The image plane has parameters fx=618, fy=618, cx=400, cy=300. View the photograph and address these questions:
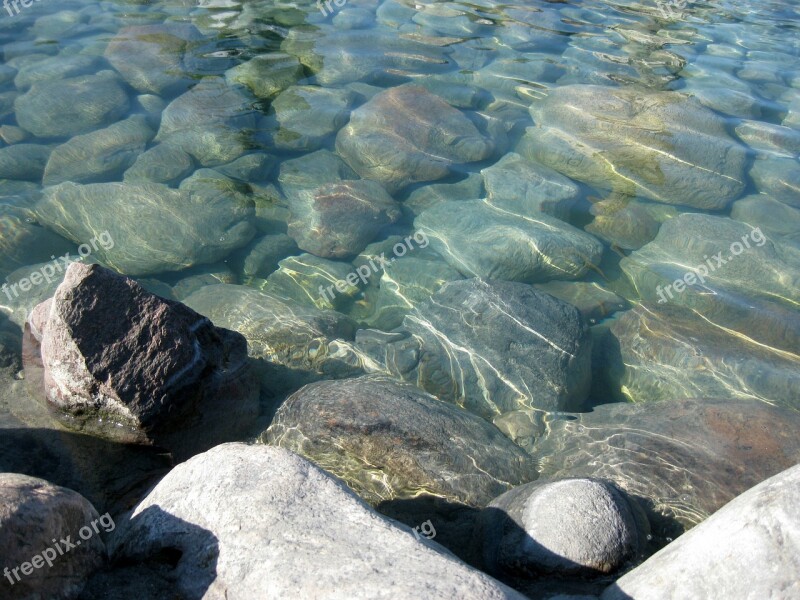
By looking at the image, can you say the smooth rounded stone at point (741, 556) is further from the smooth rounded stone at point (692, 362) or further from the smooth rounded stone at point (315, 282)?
the smooth rounded stone at point (315, 282)

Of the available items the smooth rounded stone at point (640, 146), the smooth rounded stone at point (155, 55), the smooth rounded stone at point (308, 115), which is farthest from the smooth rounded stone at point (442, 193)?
the smooth rounded stone at point (155, 55)

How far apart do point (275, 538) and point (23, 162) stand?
6317mm

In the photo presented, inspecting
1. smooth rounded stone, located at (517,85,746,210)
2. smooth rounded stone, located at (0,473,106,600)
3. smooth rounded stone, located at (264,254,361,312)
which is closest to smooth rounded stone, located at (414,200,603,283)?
smooth rounded stone, located at (264,254,361,312)

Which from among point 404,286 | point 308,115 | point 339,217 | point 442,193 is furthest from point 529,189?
point 308,115

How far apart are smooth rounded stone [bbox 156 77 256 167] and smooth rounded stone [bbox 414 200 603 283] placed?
8.25 feet

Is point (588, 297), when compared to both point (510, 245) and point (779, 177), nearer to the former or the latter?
point (510, 245)

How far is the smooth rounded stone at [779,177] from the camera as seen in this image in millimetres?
7285

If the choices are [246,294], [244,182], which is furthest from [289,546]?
[244,182]

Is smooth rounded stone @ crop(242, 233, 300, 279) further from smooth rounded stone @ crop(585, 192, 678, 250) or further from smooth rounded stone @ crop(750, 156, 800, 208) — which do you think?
smooth rounded stone @ crop(750, 156, 800, 208)

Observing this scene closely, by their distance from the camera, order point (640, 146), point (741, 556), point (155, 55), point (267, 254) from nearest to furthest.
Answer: point (741, 556)
point (267, 254)
point (640, 146)
point (155, 55)

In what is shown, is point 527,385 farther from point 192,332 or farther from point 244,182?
point 244,182

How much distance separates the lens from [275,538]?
8.41 feet

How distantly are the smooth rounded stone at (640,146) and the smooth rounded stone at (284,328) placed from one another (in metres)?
3.71

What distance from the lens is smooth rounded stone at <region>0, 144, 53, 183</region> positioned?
690cm
